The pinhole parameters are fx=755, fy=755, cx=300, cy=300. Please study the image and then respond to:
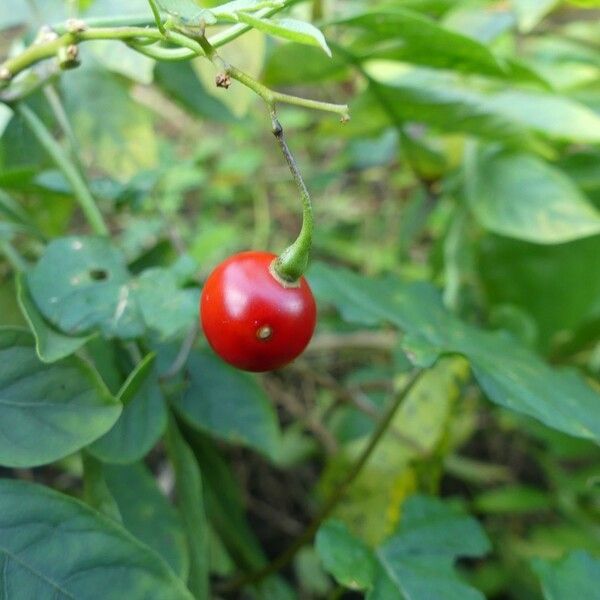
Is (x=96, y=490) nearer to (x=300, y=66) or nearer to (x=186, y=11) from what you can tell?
(x=186, y=11)

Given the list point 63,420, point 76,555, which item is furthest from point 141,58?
point 76,555

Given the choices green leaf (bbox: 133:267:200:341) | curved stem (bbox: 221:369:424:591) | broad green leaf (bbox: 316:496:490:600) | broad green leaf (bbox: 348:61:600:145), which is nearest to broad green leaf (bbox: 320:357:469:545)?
curved stem (bbox: 221:369:424:591)

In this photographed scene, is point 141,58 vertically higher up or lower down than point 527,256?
higher up

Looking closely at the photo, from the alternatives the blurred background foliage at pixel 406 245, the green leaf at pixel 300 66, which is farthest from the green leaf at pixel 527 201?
the green leaf at pixel 300 66

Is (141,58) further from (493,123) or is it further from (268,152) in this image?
(268,152)

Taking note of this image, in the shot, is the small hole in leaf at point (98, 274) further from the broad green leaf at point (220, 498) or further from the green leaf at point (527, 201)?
the green leaf at point (527, 201)

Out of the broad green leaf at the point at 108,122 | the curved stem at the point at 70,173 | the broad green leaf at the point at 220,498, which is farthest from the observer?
the broad green leaf at the point at 108,122

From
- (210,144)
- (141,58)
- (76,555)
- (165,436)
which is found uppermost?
(141,58)
